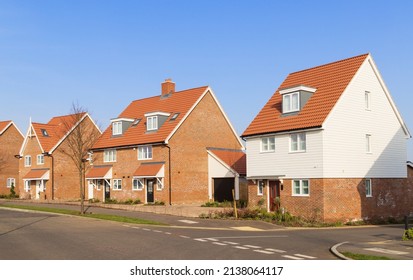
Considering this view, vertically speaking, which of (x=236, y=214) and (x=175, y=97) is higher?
(x=175, y=97)

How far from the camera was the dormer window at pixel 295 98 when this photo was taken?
31.4 m

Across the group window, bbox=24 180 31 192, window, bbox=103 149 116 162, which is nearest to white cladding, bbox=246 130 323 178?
window, bbox=103 149 116 162

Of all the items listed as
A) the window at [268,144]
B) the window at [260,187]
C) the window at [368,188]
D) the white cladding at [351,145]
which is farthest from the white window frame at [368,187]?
the window at [260,187]

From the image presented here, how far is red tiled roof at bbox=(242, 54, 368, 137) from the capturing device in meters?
30.0

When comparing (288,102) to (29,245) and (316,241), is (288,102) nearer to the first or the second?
(316,241)

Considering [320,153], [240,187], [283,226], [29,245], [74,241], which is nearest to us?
[29,245]

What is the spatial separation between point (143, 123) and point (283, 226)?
871 inches

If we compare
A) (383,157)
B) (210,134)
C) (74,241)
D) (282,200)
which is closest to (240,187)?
(210,134)

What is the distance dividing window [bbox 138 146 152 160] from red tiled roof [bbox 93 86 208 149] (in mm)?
645

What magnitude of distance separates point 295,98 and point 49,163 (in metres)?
31.3

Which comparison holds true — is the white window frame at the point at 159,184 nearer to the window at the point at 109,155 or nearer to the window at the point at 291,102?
the window at the point at 109,155

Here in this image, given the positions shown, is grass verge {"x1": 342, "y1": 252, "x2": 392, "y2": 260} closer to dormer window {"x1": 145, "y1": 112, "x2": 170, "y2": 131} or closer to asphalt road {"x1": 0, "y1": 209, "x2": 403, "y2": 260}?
asphalt road {"x1": 0, "y1": 209, "x2": 403, "y2": 260}

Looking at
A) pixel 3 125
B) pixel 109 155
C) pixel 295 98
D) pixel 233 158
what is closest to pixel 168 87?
pixel 109 155

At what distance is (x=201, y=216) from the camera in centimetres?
3072
